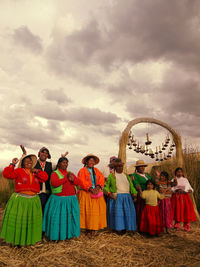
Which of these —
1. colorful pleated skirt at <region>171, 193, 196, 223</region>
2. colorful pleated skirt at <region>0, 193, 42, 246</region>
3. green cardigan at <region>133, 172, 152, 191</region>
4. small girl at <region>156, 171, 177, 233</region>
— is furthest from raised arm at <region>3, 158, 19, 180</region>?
colorful pleated skirt at <region>171, 193, 196, 223</region>

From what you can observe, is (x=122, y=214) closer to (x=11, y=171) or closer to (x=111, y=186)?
(x=111, y=186)

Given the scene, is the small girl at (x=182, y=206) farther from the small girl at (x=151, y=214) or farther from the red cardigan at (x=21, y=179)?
the red cardigan at (x=21, y=179)

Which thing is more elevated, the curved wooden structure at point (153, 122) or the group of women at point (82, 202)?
the curved wooden structure at point (153, 122)

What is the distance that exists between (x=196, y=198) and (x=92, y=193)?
547 centimetres

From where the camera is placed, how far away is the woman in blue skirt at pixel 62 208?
5.07 m

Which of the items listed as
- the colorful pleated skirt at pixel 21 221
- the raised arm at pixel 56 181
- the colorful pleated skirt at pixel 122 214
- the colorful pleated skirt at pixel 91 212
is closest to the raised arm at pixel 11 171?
the colorful pleated skirt at pixel 21 221

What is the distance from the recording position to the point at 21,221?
4.70 meters

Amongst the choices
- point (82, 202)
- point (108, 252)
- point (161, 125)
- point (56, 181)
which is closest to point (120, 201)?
point (82, 202)

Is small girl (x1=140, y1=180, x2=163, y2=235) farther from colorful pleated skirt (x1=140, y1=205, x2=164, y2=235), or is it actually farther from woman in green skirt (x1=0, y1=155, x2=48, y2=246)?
woman in green skirt (x1=0, y1=155, x2=48, y2=246)

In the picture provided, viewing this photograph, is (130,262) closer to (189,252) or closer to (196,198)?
(189,252)

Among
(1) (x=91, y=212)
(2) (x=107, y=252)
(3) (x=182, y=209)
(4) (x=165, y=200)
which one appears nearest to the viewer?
(2) (x=107, y=252)

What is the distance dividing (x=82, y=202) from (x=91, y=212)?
1.09 feet

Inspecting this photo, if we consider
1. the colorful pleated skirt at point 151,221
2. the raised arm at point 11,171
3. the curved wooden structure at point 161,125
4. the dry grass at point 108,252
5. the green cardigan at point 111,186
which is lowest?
the dry grass at point 108,252

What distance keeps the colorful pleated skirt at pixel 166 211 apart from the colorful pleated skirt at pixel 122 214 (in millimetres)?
1085
